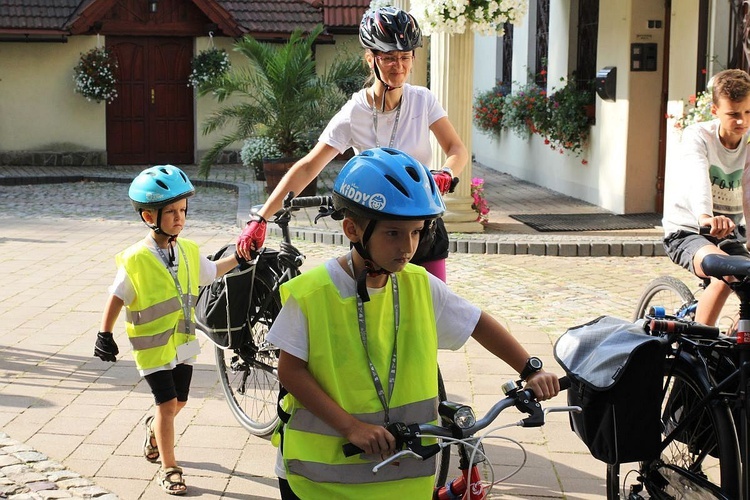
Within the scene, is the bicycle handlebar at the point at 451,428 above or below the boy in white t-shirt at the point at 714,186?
below

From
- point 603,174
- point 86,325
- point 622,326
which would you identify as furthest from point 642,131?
point 622,326

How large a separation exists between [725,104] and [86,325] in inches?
184

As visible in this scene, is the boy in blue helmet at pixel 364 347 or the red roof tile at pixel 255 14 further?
the red roof tile at pixel 255 14

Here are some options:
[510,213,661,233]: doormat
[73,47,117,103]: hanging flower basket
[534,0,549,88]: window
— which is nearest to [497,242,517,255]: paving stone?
[510,213,661,233]: doormat

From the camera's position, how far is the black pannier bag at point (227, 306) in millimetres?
5004

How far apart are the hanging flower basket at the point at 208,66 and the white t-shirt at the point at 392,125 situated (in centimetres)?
1799

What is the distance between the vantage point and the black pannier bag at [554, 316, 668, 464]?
11.3ft

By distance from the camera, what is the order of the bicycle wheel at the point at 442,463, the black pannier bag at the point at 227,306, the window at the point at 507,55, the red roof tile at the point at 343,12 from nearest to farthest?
the bicycle wheel at the point at 442,463 < the black pannier bag at the point at 227,306 < the window at the point at 507,55 < the red roof tile at the point at 343,12

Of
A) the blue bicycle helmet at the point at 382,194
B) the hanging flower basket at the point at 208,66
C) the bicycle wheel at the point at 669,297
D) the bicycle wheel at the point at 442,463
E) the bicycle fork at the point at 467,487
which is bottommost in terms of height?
the bicycle wheel at the point at 442,463

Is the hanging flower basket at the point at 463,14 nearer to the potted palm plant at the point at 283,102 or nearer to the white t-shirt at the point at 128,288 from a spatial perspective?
the potted palm plant at the point at 283,102

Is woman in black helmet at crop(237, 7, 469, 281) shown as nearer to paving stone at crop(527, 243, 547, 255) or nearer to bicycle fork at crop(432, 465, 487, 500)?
bicycle fork at crop(432, 465, 487, 500)

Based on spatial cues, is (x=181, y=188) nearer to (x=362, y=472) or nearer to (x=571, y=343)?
(x=571, y=343)

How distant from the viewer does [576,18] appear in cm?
1527

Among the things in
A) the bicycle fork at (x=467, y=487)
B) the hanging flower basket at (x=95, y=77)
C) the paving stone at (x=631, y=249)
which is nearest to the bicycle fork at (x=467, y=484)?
the bicycle fork at (x=467, y=487)
